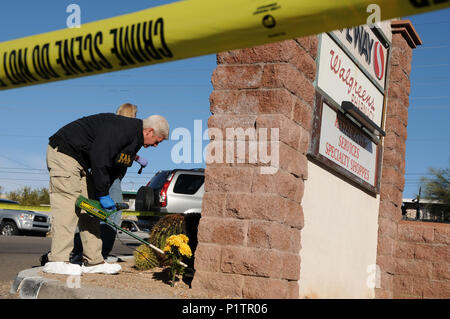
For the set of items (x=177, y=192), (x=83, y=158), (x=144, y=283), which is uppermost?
(x=83, y=158)

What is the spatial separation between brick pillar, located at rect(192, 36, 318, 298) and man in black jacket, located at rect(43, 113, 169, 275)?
2.49 feet

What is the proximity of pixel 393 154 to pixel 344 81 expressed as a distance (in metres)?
2.12

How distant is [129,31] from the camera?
214 centimetres

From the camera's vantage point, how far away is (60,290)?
4.57 metres

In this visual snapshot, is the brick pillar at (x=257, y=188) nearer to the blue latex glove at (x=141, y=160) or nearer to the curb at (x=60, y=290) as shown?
the curb at (x=60, y=290)

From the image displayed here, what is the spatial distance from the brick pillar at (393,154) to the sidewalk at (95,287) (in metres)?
3.69

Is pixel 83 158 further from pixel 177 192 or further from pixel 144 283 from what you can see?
pixel 177 192

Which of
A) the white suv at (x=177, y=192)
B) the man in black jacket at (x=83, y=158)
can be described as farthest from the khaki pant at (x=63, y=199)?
the white suv at (x=177, y=192)

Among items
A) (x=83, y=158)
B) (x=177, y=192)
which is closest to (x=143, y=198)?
(x=177, y=192)

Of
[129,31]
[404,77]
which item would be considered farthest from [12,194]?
[129,31]

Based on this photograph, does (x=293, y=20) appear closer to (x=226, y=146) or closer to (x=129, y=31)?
(x=129, y=31)

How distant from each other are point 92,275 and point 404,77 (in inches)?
230

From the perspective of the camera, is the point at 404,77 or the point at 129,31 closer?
the point at 129,31

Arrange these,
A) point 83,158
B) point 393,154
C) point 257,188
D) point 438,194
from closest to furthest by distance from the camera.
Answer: point 257,188 → point 83,158 → point 393,154 → point 438,194
